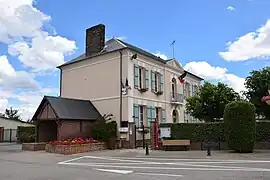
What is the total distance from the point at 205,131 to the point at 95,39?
507 inches

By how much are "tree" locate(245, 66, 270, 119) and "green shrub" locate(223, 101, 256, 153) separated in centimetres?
929

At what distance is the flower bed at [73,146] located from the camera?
19562 millimetres

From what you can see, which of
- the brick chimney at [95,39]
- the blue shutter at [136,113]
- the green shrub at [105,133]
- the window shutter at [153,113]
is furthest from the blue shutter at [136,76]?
the green shrub at [105,133]

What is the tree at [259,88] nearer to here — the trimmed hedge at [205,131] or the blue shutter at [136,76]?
the trimmed hedge at [205,131]

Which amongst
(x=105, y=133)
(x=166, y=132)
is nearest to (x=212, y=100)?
(x=166, y=132)

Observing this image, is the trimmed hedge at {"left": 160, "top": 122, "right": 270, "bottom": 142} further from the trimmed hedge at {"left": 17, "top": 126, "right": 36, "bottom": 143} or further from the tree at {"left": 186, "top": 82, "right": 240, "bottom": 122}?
the trimmed hedge at {"left": 17, "top": 126, "right": 36, "bottom": 143}


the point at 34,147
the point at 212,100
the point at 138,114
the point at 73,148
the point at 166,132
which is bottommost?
the point at 34,147

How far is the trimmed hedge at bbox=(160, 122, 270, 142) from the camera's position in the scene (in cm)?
1988

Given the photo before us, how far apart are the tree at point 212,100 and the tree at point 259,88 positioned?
1.29 metres

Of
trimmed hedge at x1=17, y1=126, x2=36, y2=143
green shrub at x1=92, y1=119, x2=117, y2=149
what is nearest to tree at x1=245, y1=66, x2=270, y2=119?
green shrub at x1=92, y1=119, x2=117, y2=149

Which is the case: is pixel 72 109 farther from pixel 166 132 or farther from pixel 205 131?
pixel 205 131

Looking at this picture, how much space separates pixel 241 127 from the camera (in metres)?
18.1

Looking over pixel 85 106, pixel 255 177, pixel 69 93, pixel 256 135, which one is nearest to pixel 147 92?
pixel 85 106

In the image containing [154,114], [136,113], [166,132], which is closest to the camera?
[166,132]
